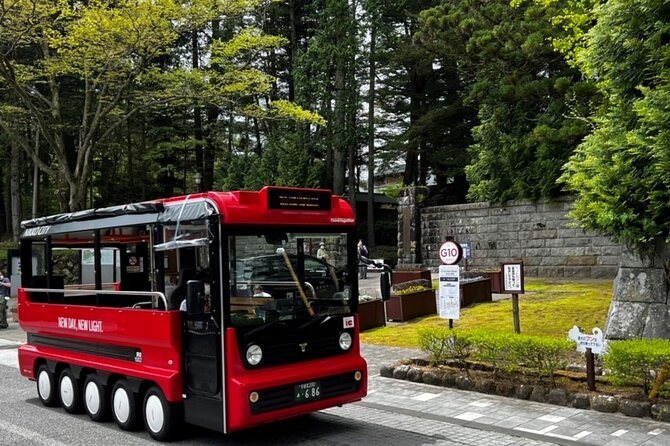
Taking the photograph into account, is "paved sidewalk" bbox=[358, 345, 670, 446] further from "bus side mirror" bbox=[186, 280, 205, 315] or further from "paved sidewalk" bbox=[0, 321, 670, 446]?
"bus side mirror" bbox=[186, 280, 205, 315]

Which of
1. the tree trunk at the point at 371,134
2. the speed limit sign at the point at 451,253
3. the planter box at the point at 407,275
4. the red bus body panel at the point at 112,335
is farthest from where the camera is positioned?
the tree trunk at the point at 371,134

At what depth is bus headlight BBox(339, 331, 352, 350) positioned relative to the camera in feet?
23.1

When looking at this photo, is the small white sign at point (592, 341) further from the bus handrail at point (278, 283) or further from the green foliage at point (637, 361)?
the bus handrail at point (278, 283)

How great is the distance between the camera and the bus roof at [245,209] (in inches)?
249

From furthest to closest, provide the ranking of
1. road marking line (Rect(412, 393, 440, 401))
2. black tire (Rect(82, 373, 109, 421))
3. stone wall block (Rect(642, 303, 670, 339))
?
stone wall block (Rect(642, 303, 670, 339)) < road marking line (Rect(412, 393, 440, 401)) < black tire (Rect(82, 373, 109, 421))

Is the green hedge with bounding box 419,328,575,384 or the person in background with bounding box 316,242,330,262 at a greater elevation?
the person in background with bounding box 316,242,330,262

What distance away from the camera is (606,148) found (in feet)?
31.1

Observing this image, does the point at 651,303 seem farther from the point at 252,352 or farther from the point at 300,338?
the point at 252,352

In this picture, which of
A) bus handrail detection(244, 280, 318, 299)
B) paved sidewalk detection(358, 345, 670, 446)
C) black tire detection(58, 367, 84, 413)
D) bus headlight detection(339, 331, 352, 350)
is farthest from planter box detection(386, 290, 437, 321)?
bus handrail detection(244, 280, 318, 299)

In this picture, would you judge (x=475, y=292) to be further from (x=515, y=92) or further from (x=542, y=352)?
(x=542, y=352)

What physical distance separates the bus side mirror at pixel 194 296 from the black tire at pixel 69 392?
3.04 metres

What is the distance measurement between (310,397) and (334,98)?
2790 centimetres

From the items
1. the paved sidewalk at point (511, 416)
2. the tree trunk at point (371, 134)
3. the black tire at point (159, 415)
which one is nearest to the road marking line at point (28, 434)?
the black tire at point (159, 415)

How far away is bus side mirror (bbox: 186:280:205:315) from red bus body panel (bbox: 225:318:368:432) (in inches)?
15.8
